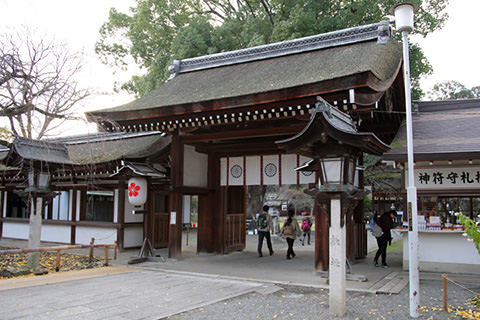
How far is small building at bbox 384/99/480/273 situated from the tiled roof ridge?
349cm

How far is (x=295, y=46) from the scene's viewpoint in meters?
13.5

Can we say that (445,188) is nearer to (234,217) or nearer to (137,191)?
(234,217)

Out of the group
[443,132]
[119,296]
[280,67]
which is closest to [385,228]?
[443,132]

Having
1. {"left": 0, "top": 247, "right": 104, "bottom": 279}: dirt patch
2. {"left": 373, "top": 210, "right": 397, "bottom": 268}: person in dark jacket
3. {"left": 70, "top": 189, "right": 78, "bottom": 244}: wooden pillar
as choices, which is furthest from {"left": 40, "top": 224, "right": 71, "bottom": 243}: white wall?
{"left": 373, "top": 210, "right": 397, "bottom": 268}: person in dark jacket

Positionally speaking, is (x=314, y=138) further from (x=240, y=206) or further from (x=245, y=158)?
(x=240, y=206)

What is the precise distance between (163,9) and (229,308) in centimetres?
2208

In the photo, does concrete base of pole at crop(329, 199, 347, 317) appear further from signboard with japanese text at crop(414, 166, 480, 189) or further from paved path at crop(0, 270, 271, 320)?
signboard with japanese text at crop(414, 166, 480, 189)

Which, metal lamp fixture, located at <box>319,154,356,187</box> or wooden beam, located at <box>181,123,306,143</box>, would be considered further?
wooden beam, located at <box>181,123,306,143</box>

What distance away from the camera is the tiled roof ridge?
11936 mm

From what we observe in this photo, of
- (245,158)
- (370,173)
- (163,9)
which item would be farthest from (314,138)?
(163,9)

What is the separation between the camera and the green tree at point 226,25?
66.2 feet

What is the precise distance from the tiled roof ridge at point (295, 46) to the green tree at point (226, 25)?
19.9 ft

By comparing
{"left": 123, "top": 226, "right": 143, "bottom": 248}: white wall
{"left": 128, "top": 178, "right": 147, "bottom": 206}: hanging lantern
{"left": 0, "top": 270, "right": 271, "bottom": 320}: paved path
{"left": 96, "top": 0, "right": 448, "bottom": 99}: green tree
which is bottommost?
{"left": 0, "top": 270, "right": 271, "bottom": 320}: paved path

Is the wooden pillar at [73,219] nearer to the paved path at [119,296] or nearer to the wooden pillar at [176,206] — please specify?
the wooden pillar at [176,206]
